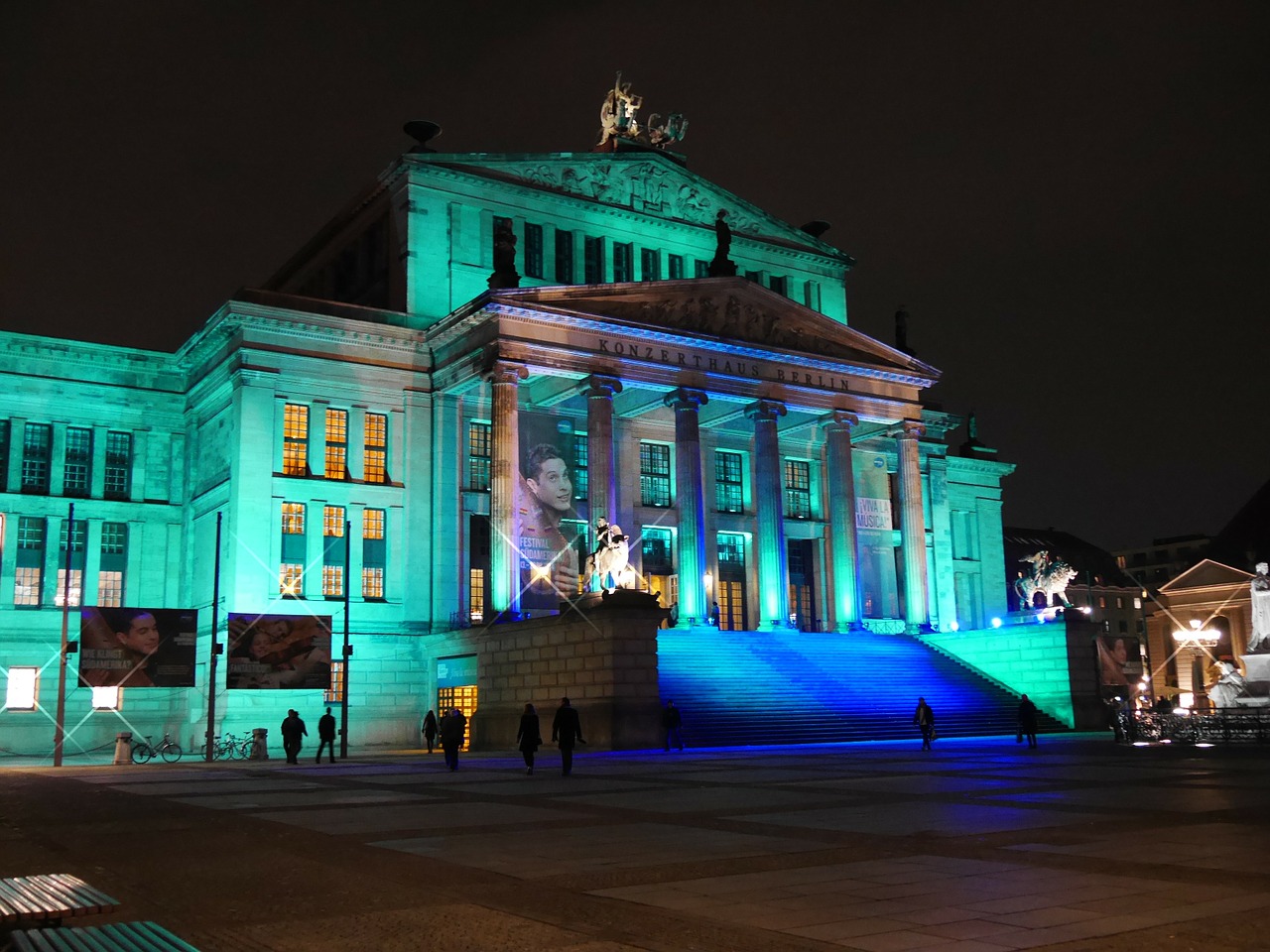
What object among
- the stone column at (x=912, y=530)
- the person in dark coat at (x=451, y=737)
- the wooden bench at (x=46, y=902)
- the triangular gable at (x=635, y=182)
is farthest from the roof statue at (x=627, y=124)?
the wooden bench at (x=46, y=902)

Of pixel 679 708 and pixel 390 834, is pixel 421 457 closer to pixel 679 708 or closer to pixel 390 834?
pixel 679 708

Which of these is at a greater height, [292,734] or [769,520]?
[769,520]

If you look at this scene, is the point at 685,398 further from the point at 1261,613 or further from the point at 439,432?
the point at 1261,613

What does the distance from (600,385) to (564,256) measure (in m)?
10.6

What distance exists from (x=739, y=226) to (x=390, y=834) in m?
54.1

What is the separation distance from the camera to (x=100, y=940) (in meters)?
8.20

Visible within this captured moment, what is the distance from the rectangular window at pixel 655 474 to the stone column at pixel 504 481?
11.5m

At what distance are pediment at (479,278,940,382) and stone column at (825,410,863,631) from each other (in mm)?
3295

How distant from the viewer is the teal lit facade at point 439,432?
169 feet

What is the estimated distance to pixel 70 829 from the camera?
18.2m

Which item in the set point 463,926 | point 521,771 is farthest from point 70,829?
point 521,771

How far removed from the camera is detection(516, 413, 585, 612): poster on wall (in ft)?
170

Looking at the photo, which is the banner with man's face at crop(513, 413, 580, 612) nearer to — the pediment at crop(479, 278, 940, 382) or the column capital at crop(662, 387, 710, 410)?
the column capital at crop(662, 387, 710, 410)

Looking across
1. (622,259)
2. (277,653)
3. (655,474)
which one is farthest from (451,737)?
(622,259)
